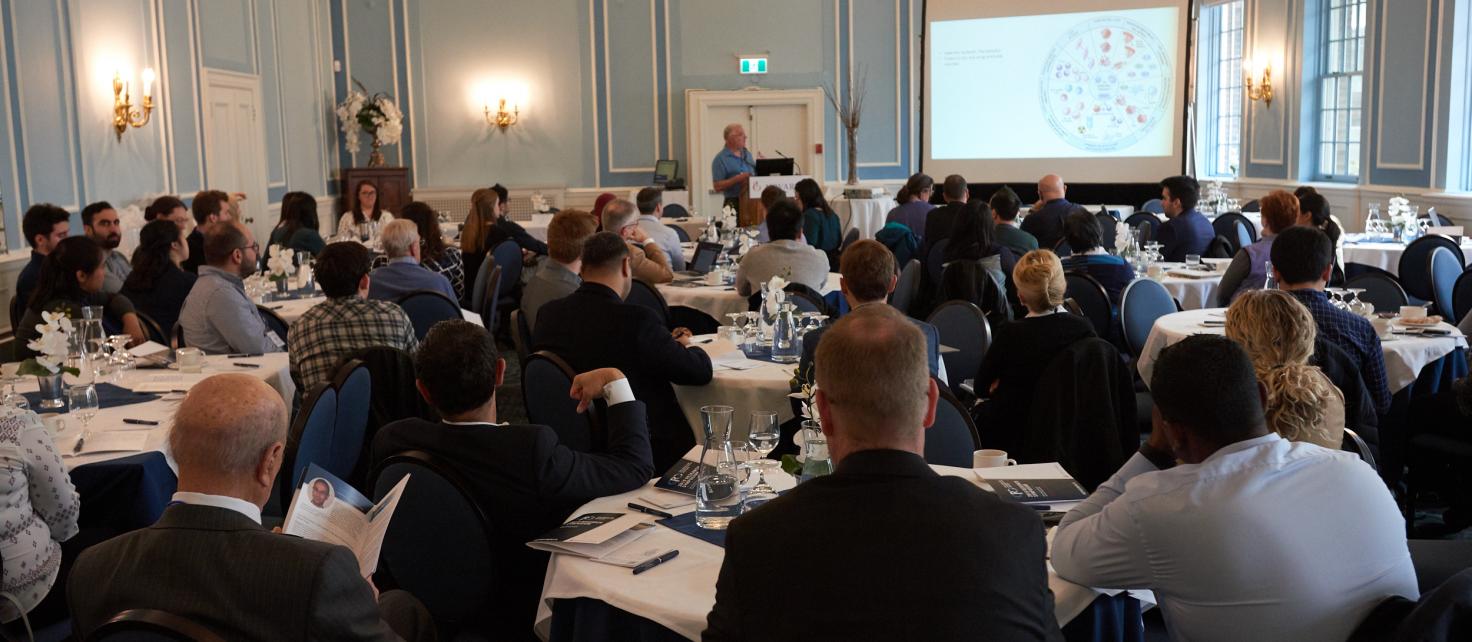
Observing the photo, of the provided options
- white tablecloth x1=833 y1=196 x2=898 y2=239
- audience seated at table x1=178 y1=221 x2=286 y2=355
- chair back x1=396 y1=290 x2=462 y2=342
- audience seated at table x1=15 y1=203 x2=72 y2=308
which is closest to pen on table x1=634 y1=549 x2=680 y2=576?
audience seated at table x1=178 y1=221 x2=286 y2=355

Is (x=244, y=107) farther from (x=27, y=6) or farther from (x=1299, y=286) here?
(x=1299, y=286)

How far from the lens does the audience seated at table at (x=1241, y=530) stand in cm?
224

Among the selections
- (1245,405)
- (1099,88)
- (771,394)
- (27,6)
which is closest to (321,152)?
(27,6)

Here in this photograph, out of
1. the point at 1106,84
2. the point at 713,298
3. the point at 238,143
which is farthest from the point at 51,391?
Answer: the point at 1106,84

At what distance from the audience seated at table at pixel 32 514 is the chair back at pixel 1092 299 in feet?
16.0

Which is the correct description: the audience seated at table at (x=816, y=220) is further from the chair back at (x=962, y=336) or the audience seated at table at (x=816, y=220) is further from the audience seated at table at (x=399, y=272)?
the chair back at (x=962, y=336)

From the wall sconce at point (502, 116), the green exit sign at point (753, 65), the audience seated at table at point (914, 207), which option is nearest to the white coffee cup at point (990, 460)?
the audience seated at table at point (914, 207)


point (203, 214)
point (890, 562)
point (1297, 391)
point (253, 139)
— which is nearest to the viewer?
point (890, 562)

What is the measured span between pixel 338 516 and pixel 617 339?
2.13 metres

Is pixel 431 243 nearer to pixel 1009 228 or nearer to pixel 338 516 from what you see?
pixel 1009 228

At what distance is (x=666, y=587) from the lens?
8.18 ft

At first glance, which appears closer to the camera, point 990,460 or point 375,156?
point 990,460

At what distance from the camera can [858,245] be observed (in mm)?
4711

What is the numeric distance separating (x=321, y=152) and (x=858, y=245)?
1107 centimetres
